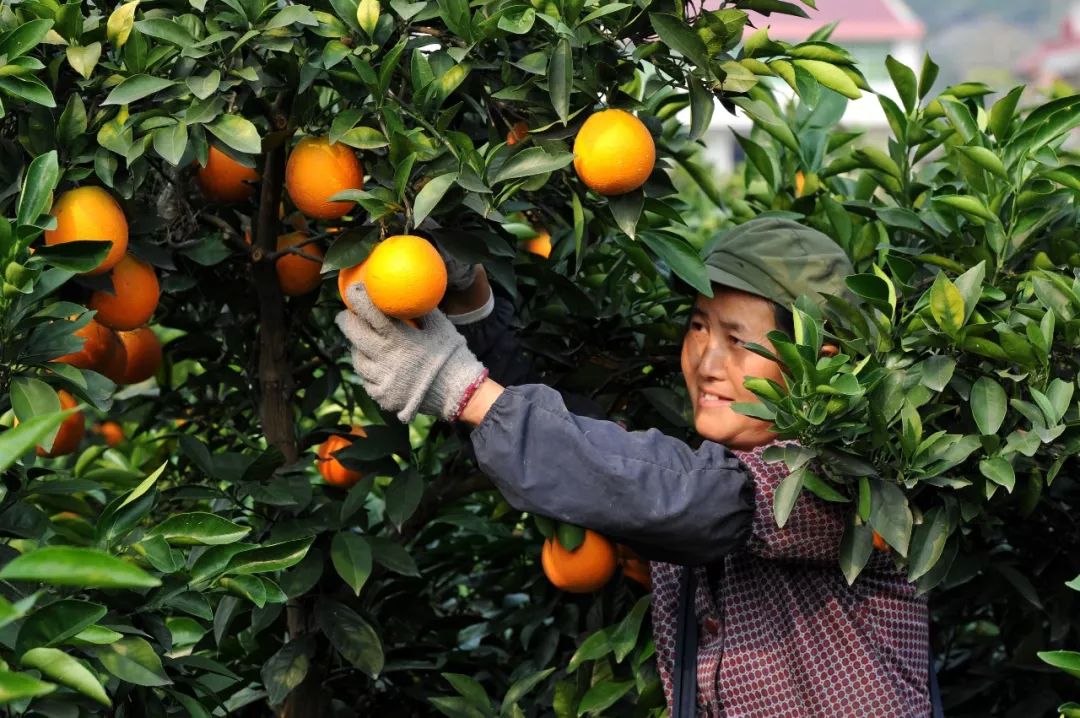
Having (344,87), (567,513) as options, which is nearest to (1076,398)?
(567,513)

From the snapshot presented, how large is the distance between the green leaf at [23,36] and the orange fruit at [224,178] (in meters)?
0.31

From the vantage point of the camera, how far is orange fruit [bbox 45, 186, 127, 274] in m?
1.35

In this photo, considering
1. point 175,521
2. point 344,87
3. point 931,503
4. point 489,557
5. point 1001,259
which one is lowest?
point 489,557

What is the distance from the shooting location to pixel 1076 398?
1.48m

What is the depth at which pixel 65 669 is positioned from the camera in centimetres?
104

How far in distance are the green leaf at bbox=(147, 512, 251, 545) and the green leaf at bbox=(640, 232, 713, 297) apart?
581 millimetres

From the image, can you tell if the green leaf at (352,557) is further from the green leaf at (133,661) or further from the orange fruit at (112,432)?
the orange fruit at (112,432)

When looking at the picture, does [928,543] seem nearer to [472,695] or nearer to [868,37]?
[472,695]

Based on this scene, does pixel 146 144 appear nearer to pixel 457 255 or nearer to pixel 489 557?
pixel 457 255

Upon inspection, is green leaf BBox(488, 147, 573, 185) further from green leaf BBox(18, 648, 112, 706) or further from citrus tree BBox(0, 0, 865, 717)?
green leaf BBox(18, 648, 112, 706)

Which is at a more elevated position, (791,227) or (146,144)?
(146,144)

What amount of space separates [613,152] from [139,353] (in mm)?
744

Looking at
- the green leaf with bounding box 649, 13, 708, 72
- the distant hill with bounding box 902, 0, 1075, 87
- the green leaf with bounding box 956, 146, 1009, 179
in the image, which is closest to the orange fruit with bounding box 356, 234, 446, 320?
the green leaf with bounding box 649, 13, 708, 72

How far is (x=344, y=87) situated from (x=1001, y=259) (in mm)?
785
